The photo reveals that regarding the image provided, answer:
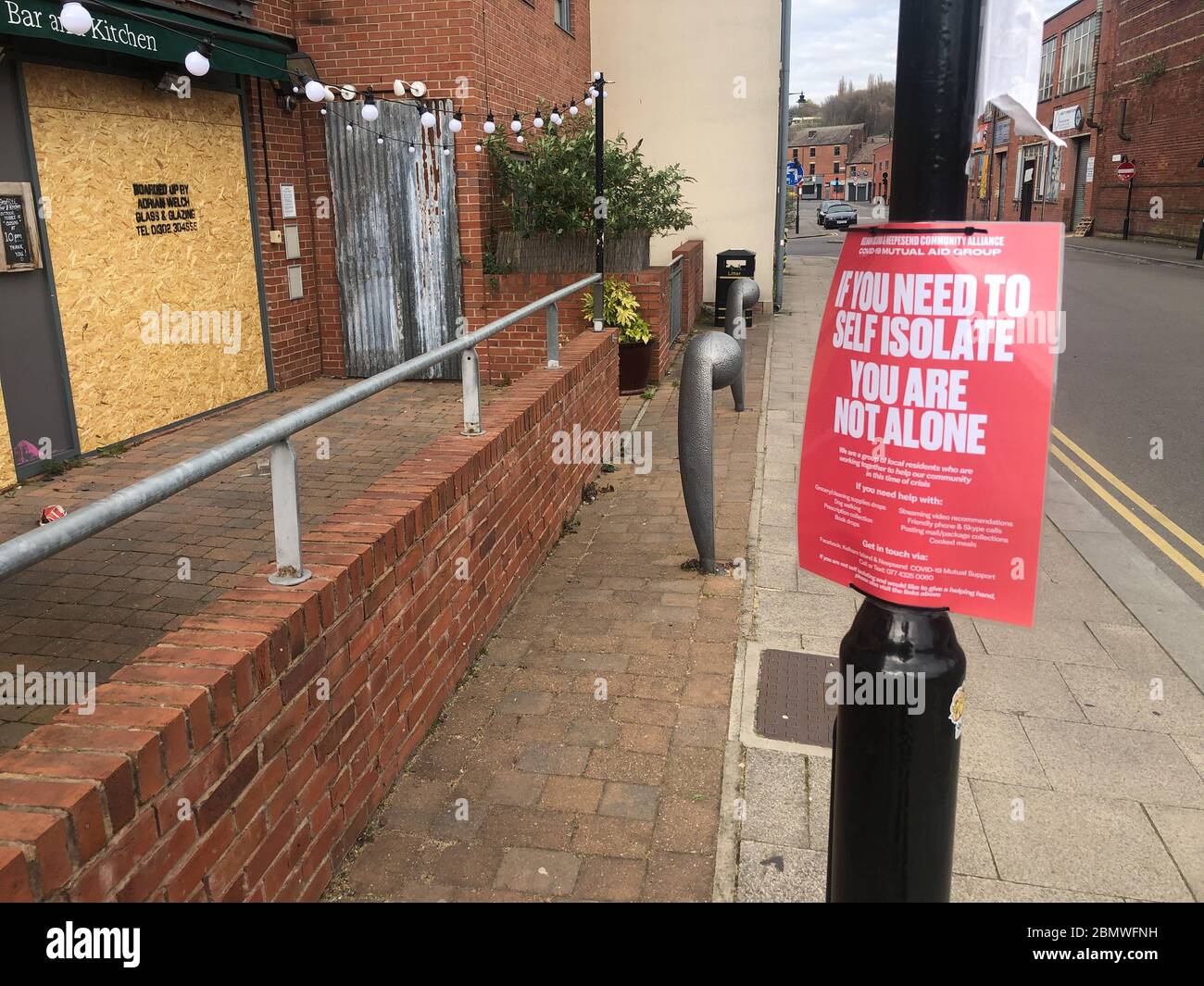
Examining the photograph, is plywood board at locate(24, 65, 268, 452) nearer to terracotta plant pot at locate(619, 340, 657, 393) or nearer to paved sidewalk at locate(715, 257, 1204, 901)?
terracotta plant pot at locate(619, 340, 657, 393)

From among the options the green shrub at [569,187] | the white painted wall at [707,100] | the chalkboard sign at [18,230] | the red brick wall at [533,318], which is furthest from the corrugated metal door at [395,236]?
the white painted wall at [707,100]

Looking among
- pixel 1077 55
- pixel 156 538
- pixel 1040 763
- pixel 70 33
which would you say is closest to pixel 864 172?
pixel 1077 55

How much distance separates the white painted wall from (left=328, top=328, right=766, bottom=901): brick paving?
11.6 m

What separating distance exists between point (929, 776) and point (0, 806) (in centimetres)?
196

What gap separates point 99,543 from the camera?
5961mm

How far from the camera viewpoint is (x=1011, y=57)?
2.07 metres

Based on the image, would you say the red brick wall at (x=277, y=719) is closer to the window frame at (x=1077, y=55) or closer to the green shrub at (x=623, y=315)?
the green shrub at (x=623, y=315)

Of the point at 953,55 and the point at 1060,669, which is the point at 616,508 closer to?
the point at 1060,669

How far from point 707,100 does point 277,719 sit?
15.1 metres

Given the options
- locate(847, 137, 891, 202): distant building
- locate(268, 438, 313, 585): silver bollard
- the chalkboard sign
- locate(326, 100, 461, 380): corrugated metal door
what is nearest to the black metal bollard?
locate(268, 438, 313, 585): silver bollard

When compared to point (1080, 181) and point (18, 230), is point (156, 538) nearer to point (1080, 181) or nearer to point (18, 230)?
point (18, 230)
